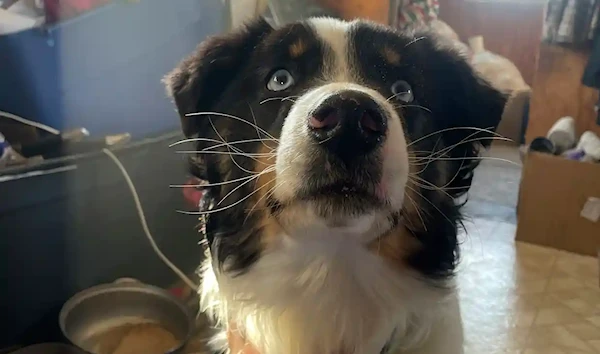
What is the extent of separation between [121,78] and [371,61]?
1.13 meters

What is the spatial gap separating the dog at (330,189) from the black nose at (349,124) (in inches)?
1.5

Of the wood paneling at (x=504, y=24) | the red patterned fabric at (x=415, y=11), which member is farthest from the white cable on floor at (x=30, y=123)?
the wood paneling at (x=504, y=24)

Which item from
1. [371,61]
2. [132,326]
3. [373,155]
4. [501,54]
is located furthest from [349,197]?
[501,54]

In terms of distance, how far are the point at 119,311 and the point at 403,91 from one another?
1.20 metres

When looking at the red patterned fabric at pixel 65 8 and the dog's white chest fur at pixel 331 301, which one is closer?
the dog's white chest fur at pixel 331 301

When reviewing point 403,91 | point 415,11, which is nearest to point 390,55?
point 403,91

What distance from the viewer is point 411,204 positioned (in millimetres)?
1135

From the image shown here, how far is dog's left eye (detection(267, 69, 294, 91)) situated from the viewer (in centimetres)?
117

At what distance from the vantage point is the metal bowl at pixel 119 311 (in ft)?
6.04

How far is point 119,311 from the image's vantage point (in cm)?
194

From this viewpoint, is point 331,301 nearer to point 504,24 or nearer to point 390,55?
point 390,55

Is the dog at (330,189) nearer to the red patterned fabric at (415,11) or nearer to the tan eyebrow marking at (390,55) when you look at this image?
the tan eyebrow marking at (390,55)

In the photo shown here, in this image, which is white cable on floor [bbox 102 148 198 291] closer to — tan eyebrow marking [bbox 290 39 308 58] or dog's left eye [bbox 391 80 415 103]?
tan eyebrow marking [bbox 290 39 308 58]

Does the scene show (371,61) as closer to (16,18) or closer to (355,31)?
(355,31)
